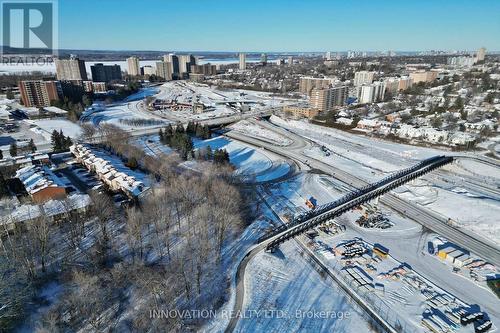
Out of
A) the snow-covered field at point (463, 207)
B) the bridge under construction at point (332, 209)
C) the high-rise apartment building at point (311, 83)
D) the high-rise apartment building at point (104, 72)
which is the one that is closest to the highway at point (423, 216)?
the snow-covered field at point (463, 207)

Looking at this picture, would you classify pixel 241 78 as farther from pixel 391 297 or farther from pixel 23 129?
pixel 391 297

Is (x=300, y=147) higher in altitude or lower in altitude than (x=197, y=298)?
higher

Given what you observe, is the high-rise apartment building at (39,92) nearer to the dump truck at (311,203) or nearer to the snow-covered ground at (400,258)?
the snow-covered ground at (400,258)

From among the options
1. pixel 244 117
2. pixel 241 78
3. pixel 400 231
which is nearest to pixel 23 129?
pixel 244 117

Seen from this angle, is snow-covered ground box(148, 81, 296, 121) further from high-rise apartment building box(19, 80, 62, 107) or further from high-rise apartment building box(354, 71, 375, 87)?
high-rise apartment building box(354, 71, 375, 87)

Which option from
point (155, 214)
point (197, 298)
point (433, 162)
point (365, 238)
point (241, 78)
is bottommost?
point (197, 298)

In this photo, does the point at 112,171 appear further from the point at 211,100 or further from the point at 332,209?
the point at 211,100

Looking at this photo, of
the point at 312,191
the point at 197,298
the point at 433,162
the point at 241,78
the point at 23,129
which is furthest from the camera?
the point at 241,78
